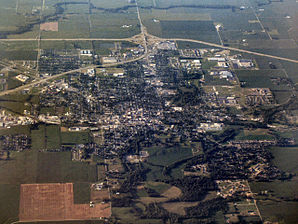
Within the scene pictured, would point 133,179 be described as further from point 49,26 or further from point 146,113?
point 49,26

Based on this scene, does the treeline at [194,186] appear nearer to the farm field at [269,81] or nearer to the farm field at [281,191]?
the farm field at [281,191]

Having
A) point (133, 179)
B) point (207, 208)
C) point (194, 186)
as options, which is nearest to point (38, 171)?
point (133, 179)

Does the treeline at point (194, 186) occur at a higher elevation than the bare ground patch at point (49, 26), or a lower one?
lower

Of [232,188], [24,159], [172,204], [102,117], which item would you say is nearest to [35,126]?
[24,159]

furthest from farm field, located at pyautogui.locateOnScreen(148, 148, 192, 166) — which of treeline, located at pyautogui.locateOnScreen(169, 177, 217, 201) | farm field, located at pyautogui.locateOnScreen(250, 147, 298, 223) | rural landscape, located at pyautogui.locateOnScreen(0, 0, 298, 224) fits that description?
farm field, located at pyautogui.locateOnScreen(250, 147, 298, 223)

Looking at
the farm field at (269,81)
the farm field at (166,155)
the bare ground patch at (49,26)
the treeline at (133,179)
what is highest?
the bare ground patch at (49,26)

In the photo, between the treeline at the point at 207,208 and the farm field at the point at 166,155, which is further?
the farm field at the point at 166,155

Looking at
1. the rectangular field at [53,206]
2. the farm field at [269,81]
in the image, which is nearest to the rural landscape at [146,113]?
the rectangular field at [53,206]
